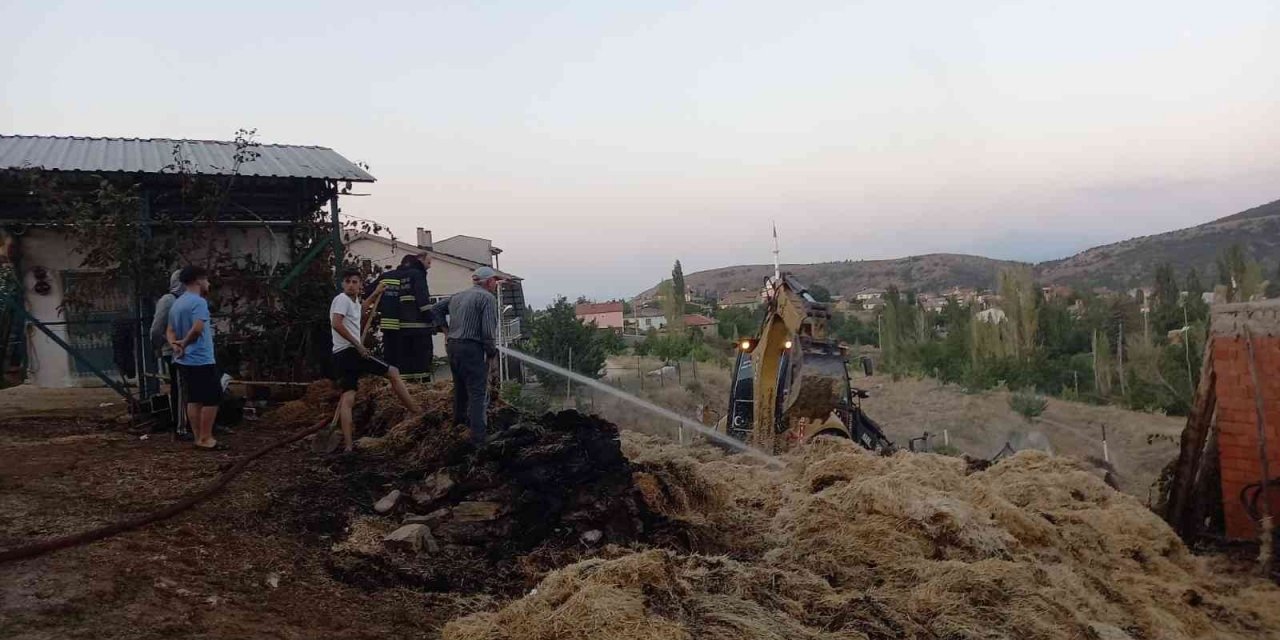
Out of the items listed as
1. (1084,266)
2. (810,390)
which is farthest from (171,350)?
(1084,266)

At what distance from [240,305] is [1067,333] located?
43859mm

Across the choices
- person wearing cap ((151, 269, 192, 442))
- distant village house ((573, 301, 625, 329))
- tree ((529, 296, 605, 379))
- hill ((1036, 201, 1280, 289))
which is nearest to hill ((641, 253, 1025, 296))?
hill ((1036, 201, 1280, 289))

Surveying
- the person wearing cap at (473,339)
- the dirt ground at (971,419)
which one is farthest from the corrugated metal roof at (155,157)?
the dirt ground at (971,419)

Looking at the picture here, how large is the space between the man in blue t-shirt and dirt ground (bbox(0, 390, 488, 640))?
532 mm

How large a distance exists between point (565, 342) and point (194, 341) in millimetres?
17399

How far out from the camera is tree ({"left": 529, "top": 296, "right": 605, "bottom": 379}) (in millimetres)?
23750

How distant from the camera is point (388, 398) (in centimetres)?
830

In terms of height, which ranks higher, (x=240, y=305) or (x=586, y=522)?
(x=240, y=305)

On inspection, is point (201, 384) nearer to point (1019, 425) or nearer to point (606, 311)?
point (1019, 425)

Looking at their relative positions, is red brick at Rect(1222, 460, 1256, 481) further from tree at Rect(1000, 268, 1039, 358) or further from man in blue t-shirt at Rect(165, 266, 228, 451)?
tree at Rect(1000, 268, 1039, 358)

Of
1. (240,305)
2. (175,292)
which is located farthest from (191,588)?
(240,305)

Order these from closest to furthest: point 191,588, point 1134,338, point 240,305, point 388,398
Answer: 1. point 191,588
2. point 388,398
3. point 240,305
4. point 1134,338

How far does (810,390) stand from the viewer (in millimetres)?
9812

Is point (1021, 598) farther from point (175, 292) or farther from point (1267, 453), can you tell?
point (175, 292)
